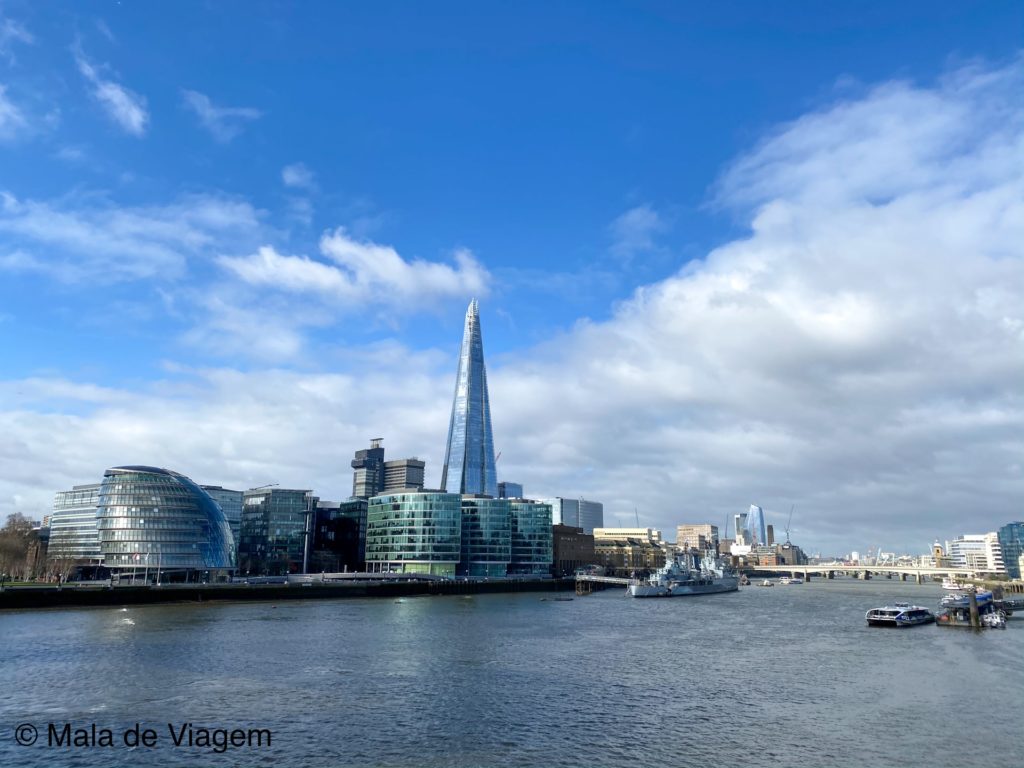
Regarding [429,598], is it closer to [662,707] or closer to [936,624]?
[936,624]

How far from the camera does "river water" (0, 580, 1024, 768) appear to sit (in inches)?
1420

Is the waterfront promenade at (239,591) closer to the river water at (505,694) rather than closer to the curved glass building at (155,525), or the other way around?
the river water at (505,694)

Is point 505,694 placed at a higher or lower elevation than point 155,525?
lower

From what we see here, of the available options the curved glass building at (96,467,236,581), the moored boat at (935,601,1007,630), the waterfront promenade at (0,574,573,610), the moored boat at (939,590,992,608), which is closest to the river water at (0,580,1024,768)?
the moored boat at (935,601,1007,630)

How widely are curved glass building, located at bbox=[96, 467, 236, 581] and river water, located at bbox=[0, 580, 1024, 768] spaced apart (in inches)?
2605

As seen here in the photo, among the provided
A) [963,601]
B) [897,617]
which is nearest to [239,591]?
[897,617]

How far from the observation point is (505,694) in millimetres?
49344

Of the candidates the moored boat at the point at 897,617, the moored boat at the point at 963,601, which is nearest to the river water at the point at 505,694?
the moored boat at the point at 897,617

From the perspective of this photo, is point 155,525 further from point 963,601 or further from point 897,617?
point 963,601

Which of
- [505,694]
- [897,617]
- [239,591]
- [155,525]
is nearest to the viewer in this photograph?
[505,694]

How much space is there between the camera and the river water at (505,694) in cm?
3606

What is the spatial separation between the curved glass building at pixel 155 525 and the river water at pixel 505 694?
66164 millimetres

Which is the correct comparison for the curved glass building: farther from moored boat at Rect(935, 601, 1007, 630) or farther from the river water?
moored boat at Rect(935, 601, 1007, 630)

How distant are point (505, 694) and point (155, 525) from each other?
434 ft
